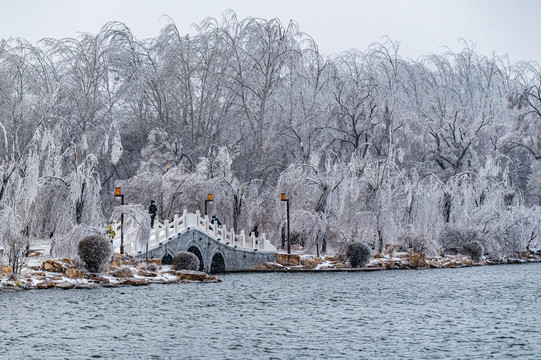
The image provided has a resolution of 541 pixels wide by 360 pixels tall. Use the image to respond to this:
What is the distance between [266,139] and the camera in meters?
46.6

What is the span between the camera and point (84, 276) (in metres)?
26.2

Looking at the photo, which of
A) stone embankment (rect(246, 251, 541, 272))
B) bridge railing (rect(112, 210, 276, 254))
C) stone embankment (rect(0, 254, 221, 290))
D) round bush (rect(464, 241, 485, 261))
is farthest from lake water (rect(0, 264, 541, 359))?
round bush (rect(464, 241, 485, 261))

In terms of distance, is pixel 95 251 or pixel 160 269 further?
pixel 160 269

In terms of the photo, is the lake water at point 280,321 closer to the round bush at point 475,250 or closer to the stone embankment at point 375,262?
the stone embankment at point 375,262

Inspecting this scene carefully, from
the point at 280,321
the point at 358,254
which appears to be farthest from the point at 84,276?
the point at 358,254

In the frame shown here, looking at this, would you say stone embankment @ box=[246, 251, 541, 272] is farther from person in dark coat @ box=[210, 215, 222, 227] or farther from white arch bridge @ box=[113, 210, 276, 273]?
person in dark coat @ box=[210, 215, 222, 227]

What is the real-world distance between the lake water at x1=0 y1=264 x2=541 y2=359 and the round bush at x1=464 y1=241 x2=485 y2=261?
33.0 feet

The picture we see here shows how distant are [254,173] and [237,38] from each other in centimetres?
962

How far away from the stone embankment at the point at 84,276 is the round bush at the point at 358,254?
7.82m

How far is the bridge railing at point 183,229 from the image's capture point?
31281 mm

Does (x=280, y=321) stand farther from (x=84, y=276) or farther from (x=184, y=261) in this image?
(x=184, y=261)

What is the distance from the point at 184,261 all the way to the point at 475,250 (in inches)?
650

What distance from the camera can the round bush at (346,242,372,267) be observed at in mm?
34812

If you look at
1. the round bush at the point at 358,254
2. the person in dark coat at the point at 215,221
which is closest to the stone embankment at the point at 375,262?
the round bush at the point at 358,254
